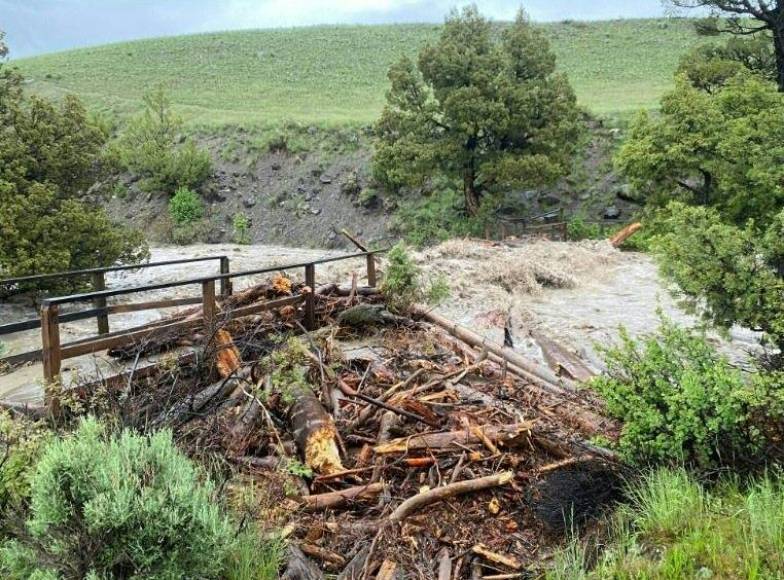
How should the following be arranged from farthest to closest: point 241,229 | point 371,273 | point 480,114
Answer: point 241,229
point 480,114
point 371,273

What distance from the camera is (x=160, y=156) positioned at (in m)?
31.9

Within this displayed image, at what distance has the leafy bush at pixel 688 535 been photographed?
3.25 m

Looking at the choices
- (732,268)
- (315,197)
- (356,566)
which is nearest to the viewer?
(356,566)

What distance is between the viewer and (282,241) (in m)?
28.8

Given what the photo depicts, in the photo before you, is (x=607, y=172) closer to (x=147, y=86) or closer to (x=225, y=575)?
(x=225, y=575)

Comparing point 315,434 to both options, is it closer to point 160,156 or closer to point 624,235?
point 624,235

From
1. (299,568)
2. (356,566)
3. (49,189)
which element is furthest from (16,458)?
(49,189)

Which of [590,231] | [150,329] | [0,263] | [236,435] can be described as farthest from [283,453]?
[590,231]

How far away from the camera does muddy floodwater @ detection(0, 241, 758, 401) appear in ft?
31.9

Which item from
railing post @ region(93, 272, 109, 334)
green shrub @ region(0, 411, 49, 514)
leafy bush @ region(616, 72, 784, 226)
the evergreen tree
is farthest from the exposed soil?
green shrub @ region(0, 411, 49, 514)

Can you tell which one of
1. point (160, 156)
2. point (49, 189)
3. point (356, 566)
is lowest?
point (356, 566)

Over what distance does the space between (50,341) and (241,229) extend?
83.0 feet

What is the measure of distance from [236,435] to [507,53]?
23.0m

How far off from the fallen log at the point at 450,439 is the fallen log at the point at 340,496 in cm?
50
